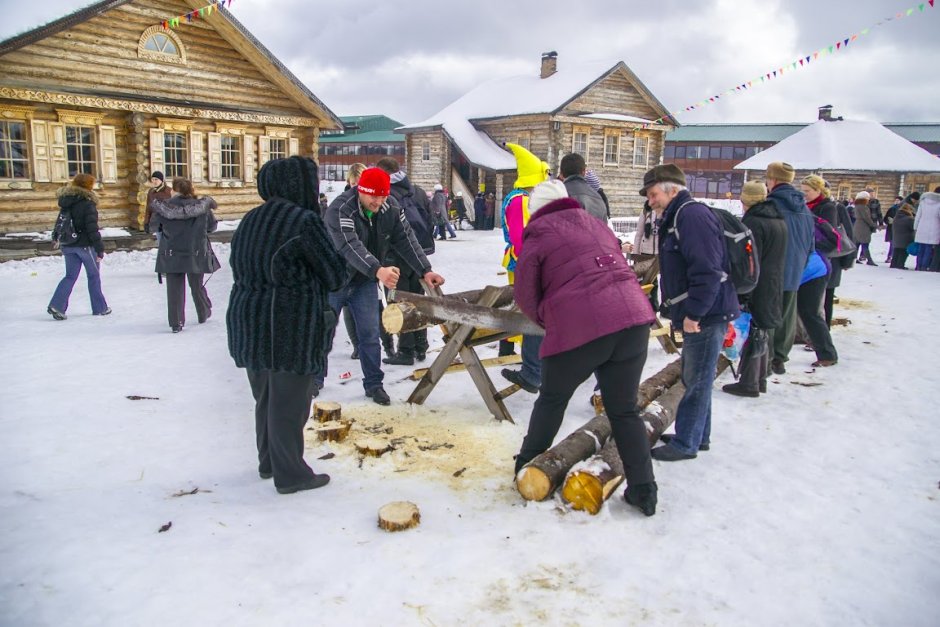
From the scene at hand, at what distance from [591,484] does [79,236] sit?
7.43m

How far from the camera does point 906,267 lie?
15438mm

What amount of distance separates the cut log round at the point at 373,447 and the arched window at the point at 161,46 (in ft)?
46.8

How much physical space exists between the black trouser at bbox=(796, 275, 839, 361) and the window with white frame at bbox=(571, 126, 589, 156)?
21.3m

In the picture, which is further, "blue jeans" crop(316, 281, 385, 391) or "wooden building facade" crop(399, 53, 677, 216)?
"wooden building facade" crop(399, 53, 677, 216)

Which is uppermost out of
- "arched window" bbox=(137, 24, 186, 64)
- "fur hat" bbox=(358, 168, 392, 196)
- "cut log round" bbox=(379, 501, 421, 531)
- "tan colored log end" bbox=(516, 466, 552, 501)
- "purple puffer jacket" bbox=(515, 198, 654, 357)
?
"arched window" bbox=(137, 24, 186, 64)

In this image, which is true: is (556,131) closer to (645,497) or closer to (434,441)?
(434,441)

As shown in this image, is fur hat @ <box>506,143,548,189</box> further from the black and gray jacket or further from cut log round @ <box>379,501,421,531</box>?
cut log round @ <box>379,501,421,531</box>

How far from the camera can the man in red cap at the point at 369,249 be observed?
524 centimetres

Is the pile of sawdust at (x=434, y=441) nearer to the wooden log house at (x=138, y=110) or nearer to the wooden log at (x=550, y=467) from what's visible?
the wooden log at (x=550, y=467)

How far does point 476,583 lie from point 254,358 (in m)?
1.71

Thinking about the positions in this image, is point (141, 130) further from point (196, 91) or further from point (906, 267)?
point (906, 267)

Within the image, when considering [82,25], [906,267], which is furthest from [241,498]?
[906,267]

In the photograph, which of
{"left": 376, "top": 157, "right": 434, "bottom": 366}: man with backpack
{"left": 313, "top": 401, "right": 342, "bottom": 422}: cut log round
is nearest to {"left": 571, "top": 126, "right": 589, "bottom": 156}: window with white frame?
{"left": 376, "top": 157, "right": 434, "bottom": 366}: man with backpack

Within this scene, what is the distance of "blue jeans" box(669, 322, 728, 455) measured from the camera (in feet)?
14.0
